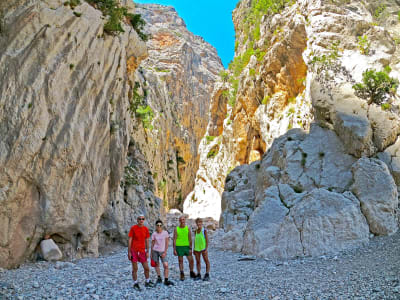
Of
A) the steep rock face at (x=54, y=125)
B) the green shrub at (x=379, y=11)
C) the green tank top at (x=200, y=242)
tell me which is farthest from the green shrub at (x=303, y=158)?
the green shrub at (x=379, y=11)

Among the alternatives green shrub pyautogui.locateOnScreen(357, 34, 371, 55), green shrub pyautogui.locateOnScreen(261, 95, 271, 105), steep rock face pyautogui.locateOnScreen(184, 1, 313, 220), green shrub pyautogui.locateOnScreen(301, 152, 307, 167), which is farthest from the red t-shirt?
green shrub pyautogui.locateOnScreen(261, 95, 271, 105)

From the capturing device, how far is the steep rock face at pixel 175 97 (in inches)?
1740

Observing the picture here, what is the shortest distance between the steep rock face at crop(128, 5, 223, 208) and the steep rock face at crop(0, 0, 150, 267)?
2126cm

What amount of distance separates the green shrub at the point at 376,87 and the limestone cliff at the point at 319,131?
0.05m

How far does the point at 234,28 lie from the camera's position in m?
45.2

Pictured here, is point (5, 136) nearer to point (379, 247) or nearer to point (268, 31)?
point (379, 247)

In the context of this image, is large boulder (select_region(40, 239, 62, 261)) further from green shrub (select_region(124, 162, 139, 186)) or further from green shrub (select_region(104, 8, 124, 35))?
green shrub (select_region(104, 8, 124, 35))

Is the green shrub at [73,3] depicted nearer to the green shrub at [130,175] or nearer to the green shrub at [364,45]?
the green shrub at [130,175]

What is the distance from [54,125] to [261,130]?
19880 millimetres

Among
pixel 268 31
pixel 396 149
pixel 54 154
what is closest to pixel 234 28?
pixel 268 31

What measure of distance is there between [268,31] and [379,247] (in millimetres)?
22150

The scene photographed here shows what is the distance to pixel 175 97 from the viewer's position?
61.6m

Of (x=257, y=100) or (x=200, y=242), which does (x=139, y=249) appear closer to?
(x=200, y=242)

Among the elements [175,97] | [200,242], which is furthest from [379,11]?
[175,97]
